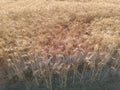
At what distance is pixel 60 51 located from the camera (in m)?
4.32

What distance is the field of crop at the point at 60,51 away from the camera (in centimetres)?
409

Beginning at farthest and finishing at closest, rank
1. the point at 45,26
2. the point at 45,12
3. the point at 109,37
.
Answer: the point at 45,12
the point at 45,26
the point at 109,37

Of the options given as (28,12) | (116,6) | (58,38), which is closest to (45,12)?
(28,12)

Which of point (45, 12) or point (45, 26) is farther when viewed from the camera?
point (45, 12)

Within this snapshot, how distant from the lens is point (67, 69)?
4.02m

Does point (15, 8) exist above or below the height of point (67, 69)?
above

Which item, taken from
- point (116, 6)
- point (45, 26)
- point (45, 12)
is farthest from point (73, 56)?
point (116, 6)

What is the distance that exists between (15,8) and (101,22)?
4.43 feet

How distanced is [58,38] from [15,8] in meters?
1.08

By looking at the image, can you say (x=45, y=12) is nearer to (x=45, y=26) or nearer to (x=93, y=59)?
(x=45, y=26)

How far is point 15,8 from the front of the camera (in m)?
5.28

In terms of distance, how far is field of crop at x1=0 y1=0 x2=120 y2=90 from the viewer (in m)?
4.09

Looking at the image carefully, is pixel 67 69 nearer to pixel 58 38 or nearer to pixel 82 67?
pixel 82 67

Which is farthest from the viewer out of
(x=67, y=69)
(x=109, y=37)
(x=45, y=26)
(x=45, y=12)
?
(x=45, y=12)
